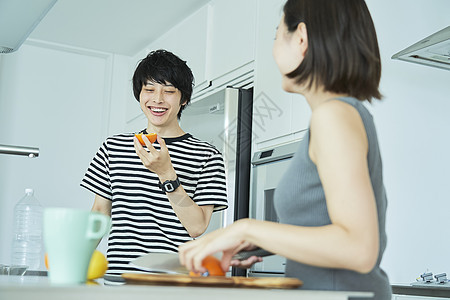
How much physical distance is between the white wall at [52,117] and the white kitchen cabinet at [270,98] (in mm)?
1955

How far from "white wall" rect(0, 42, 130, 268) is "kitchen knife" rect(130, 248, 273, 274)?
3524 mm

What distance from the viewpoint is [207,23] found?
10.6 ft

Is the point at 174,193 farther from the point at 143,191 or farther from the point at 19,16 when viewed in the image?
the point at 19,16

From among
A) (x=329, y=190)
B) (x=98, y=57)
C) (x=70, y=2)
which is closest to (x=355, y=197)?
(x=329, y=190)

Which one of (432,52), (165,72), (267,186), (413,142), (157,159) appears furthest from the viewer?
(267,186)

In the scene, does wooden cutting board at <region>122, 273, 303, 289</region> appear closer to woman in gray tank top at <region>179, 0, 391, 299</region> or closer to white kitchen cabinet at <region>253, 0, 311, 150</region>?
woman in gray tank top at <region>179, 0, 391, 299</region>

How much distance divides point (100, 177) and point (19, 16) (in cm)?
49

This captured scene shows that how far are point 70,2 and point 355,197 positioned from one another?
3.11 m

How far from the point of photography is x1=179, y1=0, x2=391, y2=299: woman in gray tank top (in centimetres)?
68

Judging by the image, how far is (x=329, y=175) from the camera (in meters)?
0.70

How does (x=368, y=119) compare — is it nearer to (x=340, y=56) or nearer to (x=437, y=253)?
(x=340, y=56)

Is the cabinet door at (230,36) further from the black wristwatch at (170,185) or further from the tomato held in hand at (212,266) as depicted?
the tomato held in hand at (212,266)

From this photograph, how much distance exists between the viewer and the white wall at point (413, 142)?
2225 mm

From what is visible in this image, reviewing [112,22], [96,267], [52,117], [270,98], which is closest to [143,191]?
[96,267]
